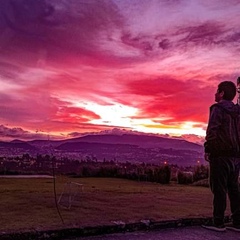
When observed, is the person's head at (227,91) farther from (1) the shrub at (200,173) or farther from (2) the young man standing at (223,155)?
(1) the shrub at (200,173)

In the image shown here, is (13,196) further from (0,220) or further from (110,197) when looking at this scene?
(0,220)

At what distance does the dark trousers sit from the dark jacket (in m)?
0.11

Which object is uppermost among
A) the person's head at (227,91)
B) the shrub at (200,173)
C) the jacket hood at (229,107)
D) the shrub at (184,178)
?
the person's head at (227,91)

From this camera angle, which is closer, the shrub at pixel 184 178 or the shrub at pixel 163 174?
the shrub at pixel 163 174

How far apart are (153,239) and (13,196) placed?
3.51 m

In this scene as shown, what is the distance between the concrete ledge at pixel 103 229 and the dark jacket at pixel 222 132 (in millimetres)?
965

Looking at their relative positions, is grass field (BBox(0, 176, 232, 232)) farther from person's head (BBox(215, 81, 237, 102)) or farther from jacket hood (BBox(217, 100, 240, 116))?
person's head (BBox(215, 81, 237, 102))

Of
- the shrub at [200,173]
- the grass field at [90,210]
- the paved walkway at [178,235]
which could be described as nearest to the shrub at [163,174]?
the shrub at [200,173]

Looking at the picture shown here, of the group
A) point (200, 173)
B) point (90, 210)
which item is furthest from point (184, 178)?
point (90, 210)

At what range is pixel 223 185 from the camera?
5.19 m

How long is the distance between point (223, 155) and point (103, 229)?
6.10 ft

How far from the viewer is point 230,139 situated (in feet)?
17.0

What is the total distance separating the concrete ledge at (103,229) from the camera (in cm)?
397

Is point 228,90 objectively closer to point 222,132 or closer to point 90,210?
point 222,132
